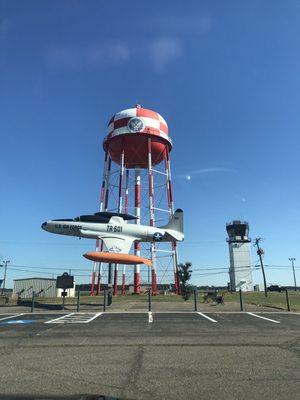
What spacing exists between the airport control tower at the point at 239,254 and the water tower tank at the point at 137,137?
62.8 m

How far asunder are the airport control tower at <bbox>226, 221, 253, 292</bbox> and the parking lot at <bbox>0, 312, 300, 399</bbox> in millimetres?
94121

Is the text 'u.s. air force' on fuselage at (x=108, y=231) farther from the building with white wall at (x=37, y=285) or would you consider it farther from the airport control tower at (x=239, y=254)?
the airport control tower at (x=239, y=254)

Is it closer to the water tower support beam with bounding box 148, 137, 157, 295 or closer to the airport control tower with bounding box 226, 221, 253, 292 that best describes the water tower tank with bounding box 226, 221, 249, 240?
the airport control tower with bounding box 226, 221, 253, 292

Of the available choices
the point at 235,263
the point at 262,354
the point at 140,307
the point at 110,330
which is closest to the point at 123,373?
the point at 262,354

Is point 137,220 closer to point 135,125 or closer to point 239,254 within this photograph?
point 135,125

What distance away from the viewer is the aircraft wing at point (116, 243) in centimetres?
3594

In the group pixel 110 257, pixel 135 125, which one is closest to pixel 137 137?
pixel 135 125

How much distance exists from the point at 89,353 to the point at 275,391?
17.9 ft

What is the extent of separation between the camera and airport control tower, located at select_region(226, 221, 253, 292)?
107m

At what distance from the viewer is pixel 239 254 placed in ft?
362

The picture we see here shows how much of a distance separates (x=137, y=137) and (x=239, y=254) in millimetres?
69273

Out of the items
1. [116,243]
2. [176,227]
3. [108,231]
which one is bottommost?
[116,243]

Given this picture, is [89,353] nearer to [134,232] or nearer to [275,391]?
[275,391]

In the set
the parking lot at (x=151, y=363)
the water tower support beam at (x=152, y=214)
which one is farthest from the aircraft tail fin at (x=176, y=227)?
the parking lot at (x=151, y=363)
